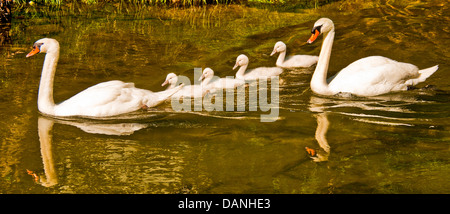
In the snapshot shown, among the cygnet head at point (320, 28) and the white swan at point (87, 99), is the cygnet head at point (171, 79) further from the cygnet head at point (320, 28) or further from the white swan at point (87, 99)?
the cygnet head at point (320, 28)

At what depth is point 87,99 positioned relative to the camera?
7449 mm

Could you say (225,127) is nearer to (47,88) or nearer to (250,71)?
(47,88)

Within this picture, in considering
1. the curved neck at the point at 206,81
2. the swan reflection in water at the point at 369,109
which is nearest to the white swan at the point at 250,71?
the curved neck at the point at 206,81

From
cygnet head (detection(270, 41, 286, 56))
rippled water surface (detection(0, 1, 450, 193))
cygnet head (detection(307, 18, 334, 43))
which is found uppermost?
cygnet head (detection(307, 18, 334, 43))

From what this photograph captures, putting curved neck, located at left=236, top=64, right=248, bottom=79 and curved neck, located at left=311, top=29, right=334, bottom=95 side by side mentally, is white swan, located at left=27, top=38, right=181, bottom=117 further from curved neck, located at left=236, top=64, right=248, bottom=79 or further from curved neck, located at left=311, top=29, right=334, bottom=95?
curved neck, located at left=311, top=29, right=334, bottom=95

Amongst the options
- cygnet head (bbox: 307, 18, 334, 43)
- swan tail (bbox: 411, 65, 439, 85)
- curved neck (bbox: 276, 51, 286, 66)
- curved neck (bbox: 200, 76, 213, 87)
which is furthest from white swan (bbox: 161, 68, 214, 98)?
swan tail (bbox: 411, 65, 439, 85)

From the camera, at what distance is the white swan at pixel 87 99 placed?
7469 mm

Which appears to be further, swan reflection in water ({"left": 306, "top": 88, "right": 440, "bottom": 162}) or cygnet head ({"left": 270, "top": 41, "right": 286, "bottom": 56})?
cygnet head ({"left": 270, "top": 41, "right": 286, "bottom": 56})

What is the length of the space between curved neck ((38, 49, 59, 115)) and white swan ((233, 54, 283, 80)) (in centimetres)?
319

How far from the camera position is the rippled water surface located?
5605 mm

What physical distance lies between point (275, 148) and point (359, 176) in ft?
3.59

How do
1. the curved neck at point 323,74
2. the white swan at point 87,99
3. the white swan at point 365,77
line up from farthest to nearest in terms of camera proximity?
the curved neck at point 323,74, the white swan at point 365,77, the white swan at point 87,99

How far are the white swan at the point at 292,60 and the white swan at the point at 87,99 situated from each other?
3.34m
